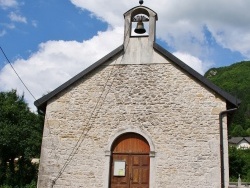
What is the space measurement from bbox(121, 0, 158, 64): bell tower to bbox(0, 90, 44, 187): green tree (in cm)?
1913

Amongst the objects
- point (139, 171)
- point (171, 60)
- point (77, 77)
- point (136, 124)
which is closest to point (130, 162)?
point (139, 171)

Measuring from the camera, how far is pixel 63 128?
11797 millimetres

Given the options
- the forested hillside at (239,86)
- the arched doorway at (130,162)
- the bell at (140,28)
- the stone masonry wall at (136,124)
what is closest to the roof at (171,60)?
the stone masonry wall at (136,124)

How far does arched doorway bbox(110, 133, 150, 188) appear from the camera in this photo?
11.0 m

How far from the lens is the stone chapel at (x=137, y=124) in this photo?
1068 centimetres

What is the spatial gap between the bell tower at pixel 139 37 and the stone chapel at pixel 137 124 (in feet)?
0.12

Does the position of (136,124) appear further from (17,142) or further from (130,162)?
(17,142)

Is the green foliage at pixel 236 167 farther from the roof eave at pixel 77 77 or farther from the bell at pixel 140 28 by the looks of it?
the roof eave at pixel 77 77

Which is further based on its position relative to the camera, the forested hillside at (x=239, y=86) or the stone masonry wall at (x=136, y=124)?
the forested hillside at (x=239, y=86)

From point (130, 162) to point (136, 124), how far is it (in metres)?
1.30

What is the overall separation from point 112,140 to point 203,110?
3227mm

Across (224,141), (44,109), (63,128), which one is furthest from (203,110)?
(44,109)

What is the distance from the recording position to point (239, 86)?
105 meters

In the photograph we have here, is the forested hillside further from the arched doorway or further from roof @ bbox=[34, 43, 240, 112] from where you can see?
the arched doorway
